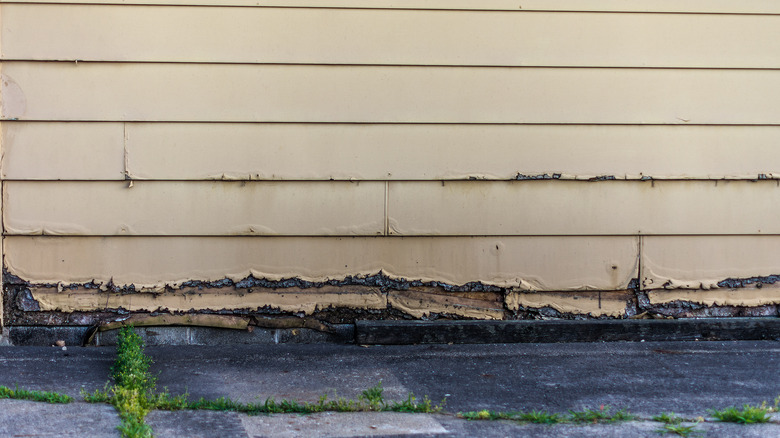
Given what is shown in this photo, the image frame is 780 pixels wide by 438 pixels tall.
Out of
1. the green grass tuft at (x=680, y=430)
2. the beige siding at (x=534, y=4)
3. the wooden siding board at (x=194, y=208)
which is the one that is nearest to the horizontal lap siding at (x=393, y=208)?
the wooden siding board at (x=194, y=208)

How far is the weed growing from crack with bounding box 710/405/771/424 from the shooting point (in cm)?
305

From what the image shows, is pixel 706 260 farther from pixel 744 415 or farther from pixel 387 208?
pixel 387 208

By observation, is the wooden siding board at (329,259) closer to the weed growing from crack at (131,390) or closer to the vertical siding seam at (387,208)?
the vertical siding seam at (387,208)

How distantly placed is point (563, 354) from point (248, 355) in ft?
6.20

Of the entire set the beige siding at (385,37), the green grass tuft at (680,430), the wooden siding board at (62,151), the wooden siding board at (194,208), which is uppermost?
the beige siding at (385,37)

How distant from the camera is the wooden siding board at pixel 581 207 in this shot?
457 cm

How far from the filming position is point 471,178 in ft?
15.0

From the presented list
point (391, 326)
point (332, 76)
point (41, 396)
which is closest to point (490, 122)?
point (332, 76)

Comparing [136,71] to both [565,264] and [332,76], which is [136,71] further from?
[565,264]

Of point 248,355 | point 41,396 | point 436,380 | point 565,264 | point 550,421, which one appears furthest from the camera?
point 565,264

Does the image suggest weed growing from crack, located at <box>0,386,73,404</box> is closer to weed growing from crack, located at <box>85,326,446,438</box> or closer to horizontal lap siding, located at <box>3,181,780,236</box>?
weed growing from crack, located at <box>85,326,446,438</box>

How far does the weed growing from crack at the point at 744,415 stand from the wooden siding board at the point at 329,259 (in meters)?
1.61

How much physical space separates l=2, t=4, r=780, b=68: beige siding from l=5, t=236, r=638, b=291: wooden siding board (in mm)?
1127

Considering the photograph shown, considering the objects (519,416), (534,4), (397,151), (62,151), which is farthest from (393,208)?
(62,151)
